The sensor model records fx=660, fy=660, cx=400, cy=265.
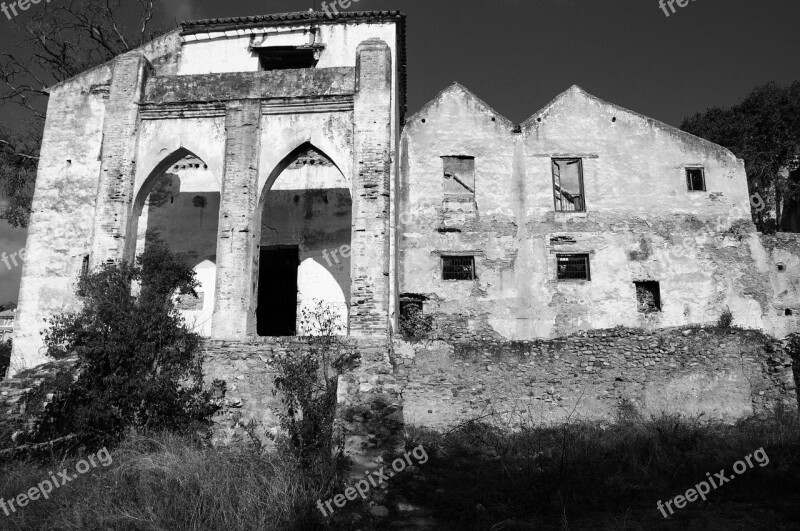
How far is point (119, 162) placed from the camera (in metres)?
15.3

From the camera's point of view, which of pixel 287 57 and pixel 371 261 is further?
pixel 287 57

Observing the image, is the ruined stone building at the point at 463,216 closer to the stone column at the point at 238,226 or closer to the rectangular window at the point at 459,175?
the rectangular window at the point at 459,175

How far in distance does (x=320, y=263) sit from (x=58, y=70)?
1356cm

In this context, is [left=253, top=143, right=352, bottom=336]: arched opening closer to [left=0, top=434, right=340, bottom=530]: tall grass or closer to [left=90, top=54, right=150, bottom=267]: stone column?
[left=90, top=54, right=150, bottom=267]: stone column

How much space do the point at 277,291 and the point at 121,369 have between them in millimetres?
8092

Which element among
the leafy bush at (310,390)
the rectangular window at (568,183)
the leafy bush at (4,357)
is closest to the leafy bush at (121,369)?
the leafy bush at (310,390)

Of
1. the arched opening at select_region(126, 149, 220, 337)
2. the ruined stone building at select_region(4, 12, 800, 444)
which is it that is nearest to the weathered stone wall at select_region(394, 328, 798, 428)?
the ruined stone building at select_region(4, 12, 800, 444)

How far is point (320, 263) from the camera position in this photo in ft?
63.9

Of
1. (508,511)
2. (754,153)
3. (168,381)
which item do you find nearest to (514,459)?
(508,511)

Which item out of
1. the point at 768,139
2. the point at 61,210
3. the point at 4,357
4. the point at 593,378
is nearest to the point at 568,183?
the point at 593,378

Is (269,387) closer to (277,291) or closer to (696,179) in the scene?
(277,291)

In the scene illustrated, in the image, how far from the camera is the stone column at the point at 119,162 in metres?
14.7

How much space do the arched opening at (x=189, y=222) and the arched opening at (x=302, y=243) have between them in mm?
1511

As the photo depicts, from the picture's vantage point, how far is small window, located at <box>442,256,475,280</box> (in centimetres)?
1988
